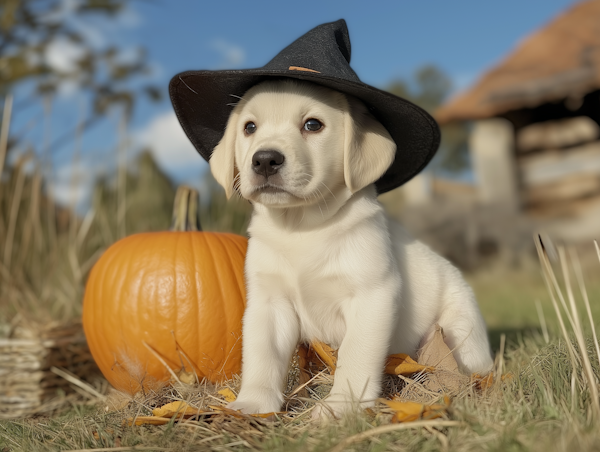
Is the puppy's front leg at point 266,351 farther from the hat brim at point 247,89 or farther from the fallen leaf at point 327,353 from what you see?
the hat brim at point 247,89

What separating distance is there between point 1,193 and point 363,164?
10.5 feet

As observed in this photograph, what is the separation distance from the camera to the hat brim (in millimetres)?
1978

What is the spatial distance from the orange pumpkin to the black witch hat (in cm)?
53

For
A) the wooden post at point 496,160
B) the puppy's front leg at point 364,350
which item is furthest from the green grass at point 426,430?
the wooden post at point 496,160

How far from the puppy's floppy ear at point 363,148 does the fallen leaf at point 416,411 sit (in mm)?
769

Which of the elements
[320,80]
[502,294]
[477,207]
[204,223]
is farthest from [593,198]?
[320,80]

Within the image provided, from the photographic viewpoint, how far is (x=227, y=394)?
6.50 ft

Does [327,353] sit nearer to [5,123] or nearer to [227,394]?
[227,394]

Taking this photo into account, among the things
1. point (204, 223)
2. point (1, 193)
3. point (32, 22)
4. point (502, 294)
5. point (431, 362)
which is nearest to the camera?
point (431, 362)

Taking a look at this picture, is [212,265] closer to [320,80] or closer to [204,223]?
[320,80]

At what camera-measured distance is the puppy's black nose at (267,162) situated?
5.73ft

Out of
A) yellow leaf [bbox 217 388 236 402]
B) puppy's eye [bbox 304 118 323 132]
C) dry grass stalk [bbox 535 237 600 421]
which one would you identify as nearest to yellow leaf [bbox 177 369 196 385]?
yellow leaf [bbox 217 388 236 402]

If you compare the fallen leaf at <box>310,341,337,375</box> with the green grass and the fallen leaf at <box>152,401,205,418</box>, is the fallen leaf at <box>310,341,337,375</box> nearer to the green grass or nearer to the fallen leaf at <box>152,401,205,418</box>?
the green grass

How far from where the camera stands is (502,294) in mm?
5605
